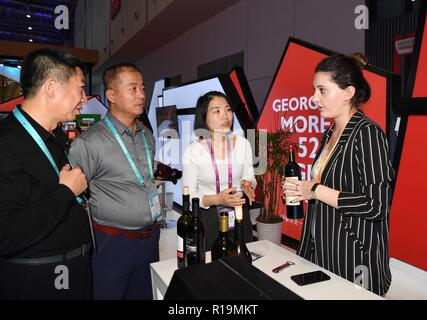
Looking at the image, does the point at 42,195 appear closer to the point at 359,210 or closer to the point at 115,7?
the point at 359,210

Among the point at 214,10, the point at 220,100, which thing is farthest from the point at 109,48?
the point at 220,100

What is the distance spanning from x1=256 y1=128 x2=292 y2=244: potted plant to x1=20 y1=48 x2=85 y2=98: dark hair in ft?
7.20

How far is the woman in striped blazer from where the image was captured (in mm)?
1403

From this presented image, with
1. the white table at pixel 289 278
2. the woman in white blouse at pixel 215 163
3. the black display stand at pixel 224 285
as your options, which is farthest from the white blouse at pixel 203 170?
the black display stand at pixel 224 285

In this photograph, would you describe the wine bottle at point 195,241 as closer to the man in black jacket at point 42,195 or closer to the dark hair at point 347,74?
the man in black jacket at point 42,195

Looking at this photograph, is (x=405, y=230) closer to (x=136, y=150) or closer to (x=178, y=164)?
(x=136, y=150)

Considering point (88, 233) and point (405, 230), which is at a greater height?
point (88, 233)

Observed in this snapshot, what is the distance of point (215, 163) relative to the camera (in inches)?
81.6

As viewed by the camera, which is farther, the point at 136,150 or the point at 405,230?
the point at 405,230

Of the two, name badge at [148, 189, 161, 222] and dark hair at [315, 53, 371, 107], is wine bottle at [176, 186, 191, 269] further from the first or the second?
dark hair at [315, 53, 371, 107]

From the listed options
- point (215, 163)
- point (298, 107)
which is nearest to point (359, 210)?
point (215, 163)

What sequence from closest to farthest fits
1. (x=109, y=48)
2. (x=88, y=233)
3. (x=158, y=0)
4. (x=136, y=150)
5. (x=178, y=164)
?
(x=88, y=233)
(x=136, y=150)
(x=178, y=164)
(x=158, y=0)
(x=109, y=48)

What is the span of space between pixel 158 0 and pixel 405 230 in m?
5.02

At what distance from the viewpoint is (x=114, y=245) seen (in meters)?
1.95
